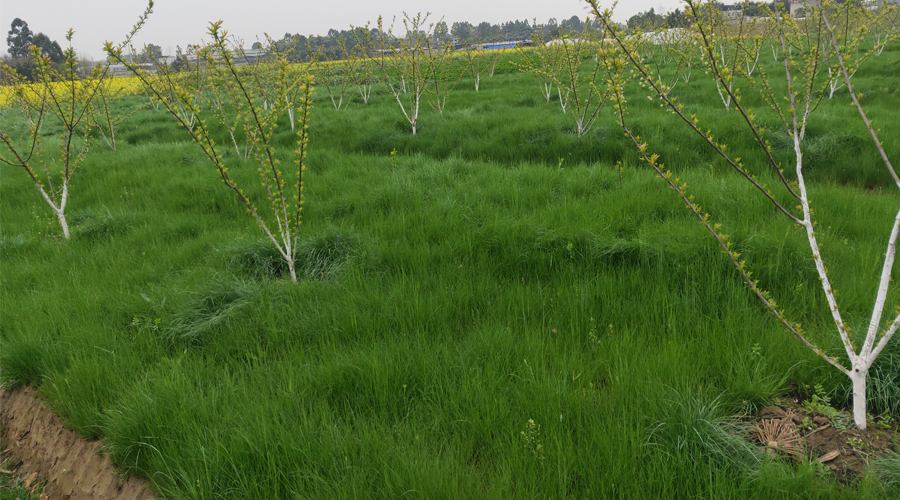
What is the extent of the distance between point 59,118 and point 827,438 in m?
9.51

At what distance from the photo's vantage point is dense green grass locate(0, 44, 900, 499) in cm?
171

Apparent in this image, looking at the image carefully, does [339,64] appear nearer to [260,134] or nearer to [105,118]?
[105,118]

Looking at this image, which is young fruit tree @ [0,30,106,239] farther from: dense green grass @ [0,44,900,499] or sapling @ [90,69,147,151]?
dense green grass @ [0,44,900,499]

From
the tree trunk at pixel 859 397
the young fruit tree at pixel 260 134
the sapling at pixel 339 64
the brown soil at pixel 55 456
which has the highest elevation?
the sapling at pixel 339 64

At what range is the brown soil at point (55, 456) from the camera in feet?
6.45

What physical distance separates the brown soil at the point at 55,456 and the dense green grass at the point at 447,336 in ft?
0.30

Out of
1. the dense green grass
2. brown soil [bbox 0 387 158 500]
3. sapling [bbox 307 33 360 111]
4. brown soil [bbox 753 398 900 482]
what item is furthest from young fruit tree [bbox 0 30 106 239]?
brown soil [bbox 753 398 900 482]

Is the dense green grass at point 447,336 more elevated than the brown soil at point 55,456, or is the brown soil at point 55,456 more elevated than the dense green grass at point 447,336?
the dense green grass at point 447,336

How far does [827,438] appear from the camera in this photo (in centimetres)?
173

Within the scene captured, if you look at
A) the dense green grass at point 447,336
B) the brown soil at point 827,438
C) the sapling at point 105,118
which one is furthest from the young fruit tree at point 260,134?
the brown soil at point 827,438

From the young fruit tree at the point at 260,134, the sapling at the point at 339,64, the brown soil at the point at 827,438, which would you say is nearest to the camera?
the brown soil at the point at 827,438

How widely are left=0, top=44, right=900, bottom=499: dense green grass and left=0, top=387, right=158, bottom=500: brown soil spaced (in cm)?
9

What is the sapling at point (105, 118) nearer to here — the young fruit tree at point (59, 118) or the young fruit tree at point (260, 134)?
the young fruit tree at point (59, 118)

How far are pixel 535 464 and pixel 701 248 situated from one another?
84.2 inches
